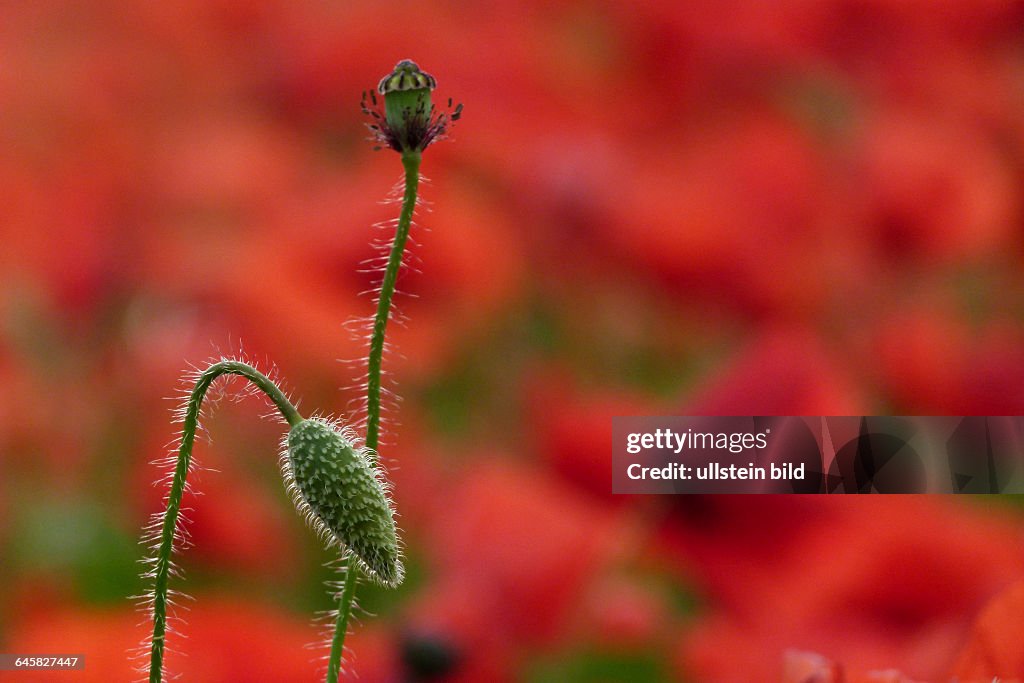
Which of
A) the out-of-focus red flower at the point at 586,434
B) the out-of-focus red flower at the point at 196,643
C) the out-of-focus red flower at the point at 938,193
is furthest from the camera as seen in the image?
the out-of-focus red flower at the point at 938,193

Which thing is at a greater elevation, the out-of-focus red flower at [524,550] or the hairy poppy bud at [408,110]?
the hairy poppy bud at [408,110]

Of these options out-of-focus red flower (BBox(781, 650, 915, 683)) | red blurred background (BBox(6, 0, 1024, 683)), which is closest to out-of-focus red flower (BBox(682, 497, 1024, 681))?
red blurred background (BBox(6, 0, 1024, 683))

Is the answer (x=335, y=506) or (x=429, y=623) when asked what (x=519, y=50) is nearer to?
(x=429, y=623)

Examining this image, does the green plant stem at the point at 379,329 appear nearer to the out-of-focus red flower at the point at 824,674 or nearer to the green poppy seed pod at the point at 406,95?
the green poppy seed pod at the point at 406,95

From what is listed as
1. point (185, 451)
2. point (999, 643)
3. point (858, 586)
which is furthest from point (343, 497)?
point (858, 586)

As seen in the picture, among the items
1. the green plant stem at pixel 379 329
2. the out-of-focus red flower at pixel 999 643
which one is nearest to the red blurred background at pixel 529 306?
the out-of-focus red flower at pixel 999 643

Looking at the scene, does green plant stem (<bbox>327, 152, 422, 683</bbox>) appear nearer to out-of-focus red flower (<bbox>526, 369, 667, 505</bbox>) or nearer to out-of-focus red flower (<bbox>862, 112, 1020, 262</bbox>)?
out-of-focus red flower (<bbox>526, 369, 667, 505</bbox>)

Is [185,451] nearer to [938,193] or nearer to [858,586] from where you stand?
[858,586]
